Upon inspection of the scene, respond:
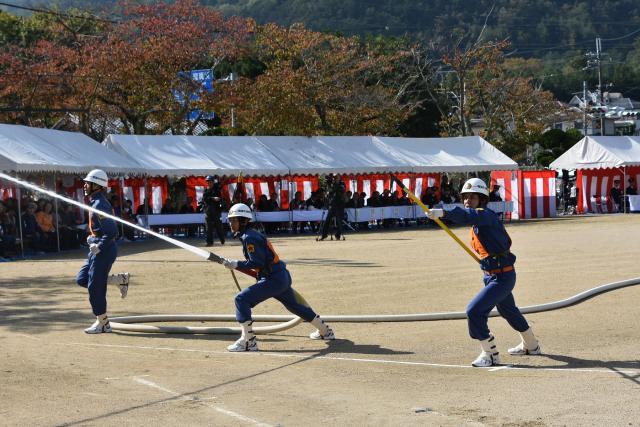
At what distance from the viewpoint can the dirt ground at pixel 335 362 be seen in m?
7.68

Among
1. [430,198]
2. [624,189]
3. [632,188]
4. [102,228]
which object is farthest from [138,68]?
[102,228]

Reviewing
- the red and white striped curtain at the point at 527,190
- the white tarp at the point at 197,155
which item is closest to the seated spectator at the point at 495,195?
the red and white striped curtain at the point at 527,190

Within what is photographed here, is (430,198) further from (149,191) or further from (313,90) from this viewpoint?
(149,191)

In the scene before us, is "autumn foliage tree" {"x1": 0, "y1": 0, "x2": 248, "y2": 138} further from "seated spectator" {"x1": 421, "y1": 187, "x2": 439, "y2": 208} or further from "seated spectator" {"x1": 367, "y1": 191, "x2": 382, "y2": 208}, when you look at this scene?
"seated spectator" {"x1": 421, "y1": 187, "x2": 439, "y2": 208}

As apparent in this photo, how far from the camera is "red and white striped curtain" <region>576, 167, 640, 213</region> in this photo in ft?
156

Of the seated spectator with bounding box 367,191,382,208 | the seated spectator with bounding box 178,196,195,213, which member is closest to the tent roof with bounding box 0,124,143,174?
the seated spectator with bounding box 178,196,195,213

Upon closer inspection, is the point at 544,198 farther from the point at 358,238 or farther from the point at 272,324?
the point at 272,324

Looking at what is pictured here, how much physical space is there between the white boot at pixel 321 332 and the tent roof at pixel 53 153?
49.8ft

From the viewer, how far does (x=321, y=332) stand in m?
11.3

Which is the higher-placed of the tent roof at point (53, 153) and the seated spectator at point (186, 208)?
the tent roof at point (53, 153)

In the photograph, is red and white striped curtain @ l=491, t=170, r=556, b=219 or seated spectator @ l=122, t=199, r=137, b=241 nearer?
seated spectator @ l=122, t=199, r=137, b=241

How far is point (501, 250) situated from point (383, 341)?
2227 millimetres

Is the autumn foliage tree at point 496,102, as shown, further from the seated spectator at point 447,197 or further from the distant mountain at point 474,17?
the distant mountain at point 474,17

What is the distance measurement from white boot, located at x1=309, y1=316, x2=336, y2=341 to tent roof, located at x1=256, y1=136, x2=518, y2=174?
24821mm
